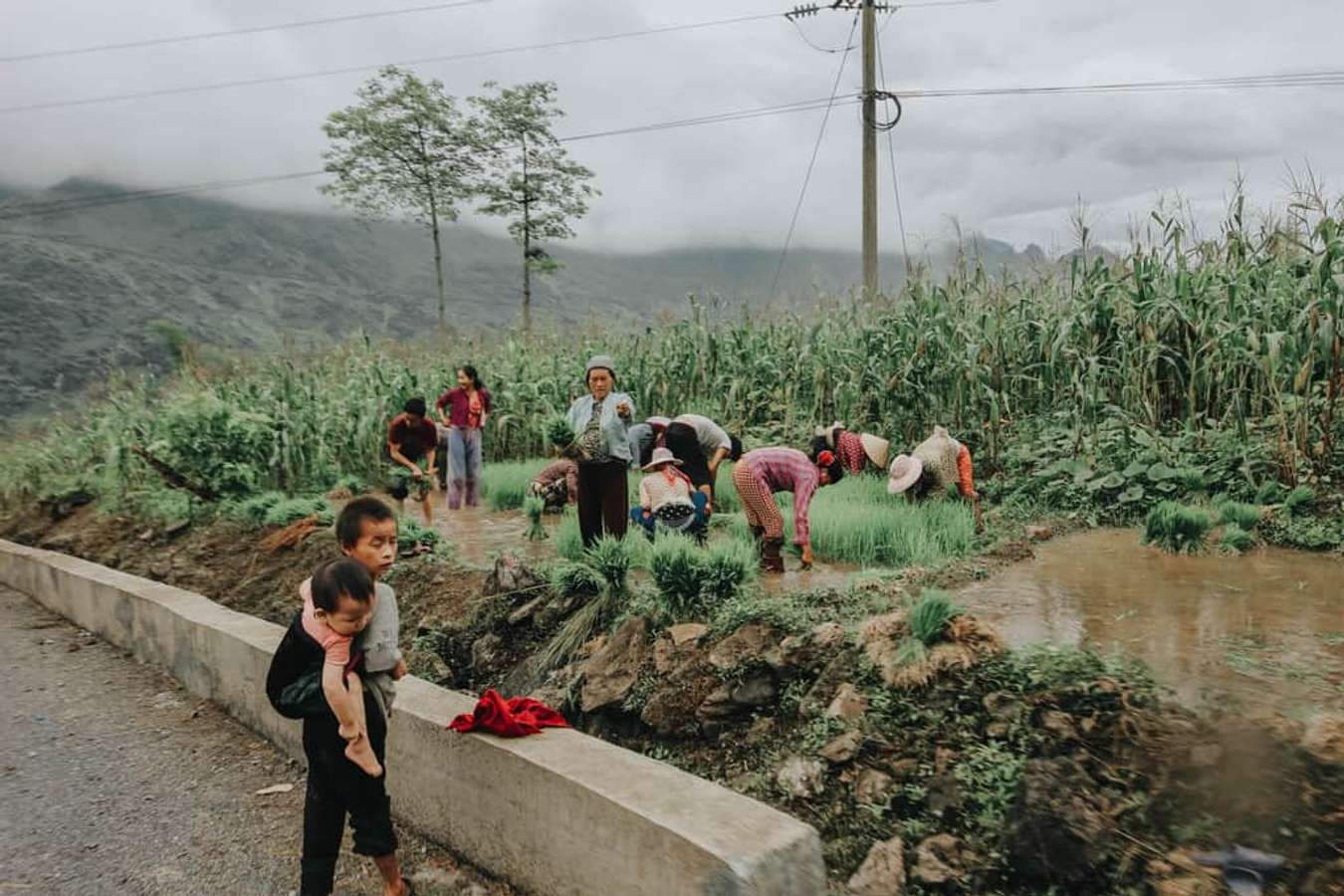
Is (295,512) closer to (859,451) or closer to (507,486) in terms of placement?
(507,486)

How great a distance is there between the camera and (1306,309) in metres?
5.53

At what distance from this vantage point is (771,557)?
490cm

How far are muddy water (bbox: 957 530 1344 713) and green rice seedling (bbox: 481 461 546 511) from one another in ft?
13.8

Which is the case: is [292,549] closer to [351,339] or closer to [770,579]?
[770,579]

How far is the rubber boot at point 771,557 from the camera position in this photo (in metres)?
4.89

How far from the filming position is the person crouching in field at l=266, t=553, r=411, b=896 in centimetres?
242

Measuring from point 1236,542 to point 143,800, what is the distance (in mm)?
5607

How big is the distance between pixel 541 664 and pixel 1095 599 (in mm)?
2658

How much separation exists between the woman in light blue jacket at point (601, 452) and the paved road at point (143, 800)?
2119 mm

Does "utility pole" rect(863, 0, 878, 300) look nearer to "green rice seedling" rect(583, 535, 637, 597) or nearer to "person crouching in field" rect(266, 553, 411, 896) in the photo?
"green rice seedling" rect(583, 535, 637, 597)

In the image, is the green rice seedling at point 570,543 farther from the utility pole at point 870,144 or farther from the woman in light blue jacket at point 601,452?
the utility pole at point 870,144

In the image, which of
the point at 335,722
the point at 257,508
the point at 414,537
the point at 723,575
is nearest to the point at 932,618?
the point at 723,575

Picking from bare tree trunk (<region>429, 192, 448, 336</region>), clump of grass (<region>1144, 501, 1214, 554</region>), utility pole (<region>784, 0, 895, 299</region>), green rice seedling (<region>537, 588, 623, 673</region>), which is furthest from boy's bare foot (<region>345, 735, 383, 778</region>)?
bare tree trunk (<region>429, 192, 448, 336</region>)

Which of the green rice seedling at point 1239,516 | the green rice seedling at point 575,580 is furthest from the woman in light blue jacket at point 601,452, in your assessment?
→ the green rice seedling at point 1239,516
